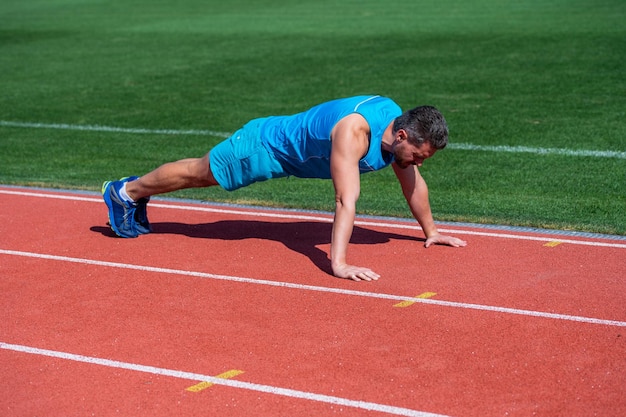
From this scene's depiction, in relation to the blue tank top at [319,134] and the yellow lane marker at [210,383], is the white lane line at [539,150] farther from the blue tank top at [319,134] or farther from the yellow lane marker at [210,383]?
the yellow lane marker at [210,383]

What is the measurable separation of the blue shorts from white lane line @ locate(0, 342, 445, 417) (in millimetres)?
2291

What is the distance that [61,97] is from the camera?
55.0 ft

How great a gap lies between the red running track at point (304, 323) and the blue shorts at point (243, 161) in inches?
25.2

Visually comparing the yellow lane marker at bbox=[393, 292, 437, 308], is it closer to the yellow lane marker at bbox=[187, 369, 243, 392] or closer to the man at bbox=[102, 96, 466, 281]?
the man at bbox=[102, 96, 466, 281]

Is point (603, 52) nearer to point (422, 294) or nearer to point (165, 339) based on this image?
point (422, 294)

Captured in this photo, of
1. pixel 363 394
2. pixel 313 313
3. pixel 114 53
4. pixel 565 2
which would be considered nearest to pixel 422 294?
pixel 313 313

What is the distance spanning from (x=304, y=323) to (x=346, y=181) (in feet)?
3.93

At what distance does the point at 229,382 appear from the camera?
5.30 metres

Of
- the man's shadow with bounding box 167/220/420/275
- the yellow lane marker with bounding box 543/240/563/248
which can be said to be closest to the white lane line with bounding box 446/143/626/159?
the yellow lane marker with bounding box 543/240/563/248

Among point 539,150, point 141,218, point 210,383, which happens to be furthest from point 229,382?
point 539,150

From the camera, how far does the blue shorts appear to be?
24.7 feet

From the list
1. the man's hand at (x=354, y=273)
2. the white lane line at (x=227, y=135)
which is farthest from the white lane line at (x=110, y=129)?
the man's hand at (x=354, y=273)

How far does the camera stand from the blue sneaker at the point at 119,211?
8.23m

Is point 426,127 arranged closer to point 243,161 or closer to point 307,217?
point 243,161
